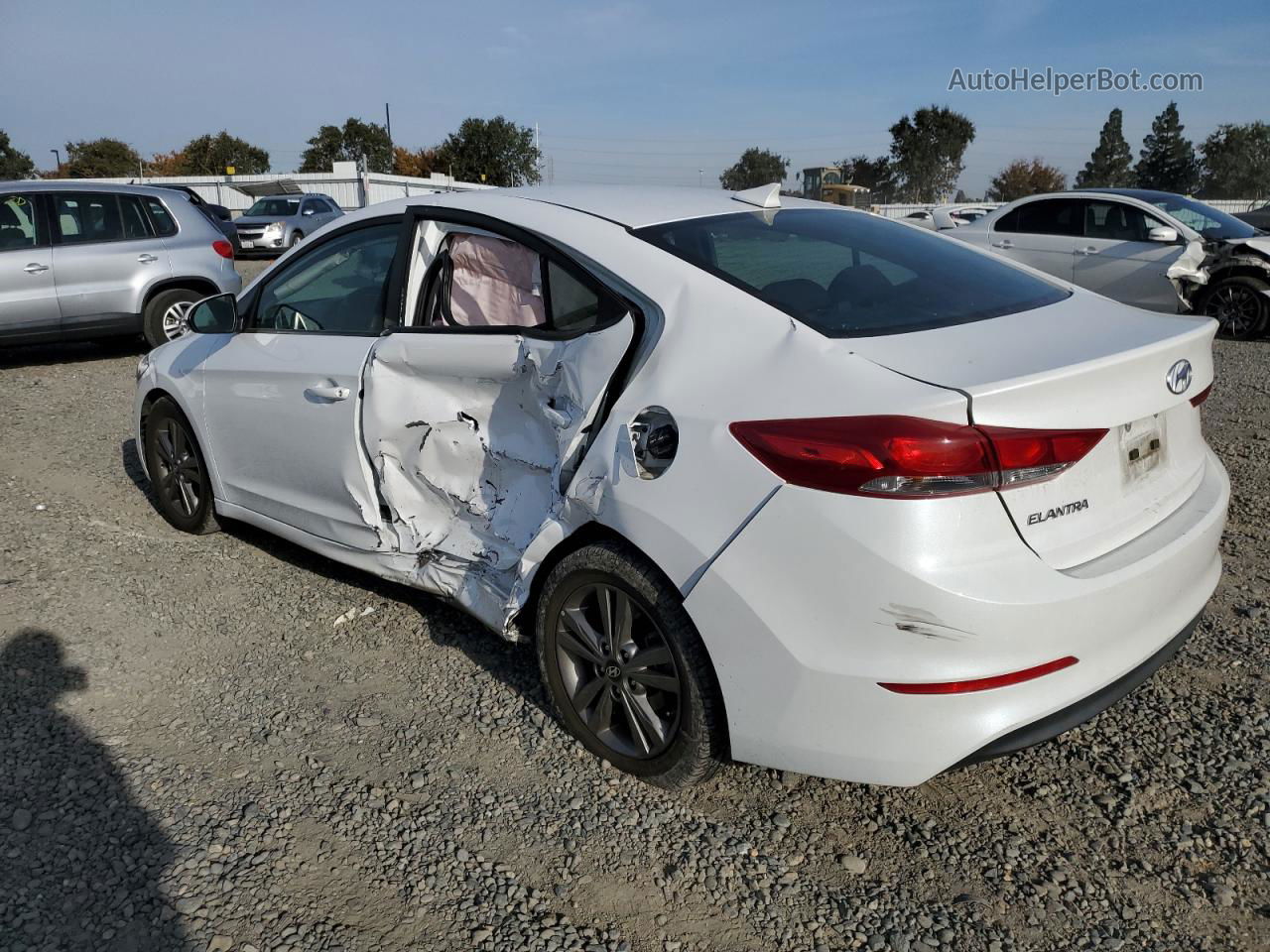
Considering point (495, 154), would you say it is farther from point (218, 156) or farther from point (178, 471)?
point (178, 471)

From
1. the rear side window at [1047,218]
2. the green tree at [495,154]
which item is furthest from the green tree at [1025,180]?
the rear side window at [1047,218]

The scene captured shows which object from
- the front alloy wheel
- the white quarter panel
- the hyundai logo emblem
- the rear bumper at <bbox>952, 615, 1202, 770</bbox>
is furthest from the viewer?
Answer: the white quarter panel

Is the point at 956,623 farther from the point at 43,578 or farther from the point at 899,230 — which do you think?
the point at 43,578

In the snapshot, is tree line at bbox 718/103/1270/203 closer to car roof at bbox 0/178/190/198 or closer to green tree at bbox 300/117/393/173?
green tree at bbox 300/117/393/173

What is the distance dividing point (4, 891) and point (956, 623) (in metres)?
2.36

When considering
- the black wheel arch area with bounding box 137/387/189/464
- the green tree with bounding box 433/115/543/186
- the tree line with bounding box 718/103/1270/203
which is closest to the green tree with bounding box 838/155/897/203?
the tree line with bounding box 718/103/1270/203

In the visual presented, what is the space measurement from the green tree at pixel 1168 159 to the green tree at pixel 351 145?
162 ft

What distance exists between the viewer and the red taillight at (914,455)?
2080 mm

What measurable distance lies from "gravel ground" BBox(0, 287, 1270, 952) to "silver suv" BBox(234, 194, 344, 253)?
19.2 meters

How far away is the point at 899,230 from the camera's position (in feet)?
11.3

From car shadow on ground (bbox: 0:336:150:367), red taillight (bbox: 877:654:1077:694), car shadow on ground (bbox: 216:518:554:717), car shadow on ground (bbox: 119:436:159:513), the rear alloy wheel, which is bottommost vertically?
car shadow on ground (bbox: 0:336:150:367)

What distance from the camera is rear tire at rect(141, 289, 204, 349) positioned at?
31.0 ft

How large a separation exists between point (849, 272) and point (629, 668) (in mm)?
1307

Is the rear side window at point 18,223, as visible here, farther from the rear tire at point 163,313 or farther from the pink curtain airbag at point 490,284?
the pink curtain airbag at point 490,284
